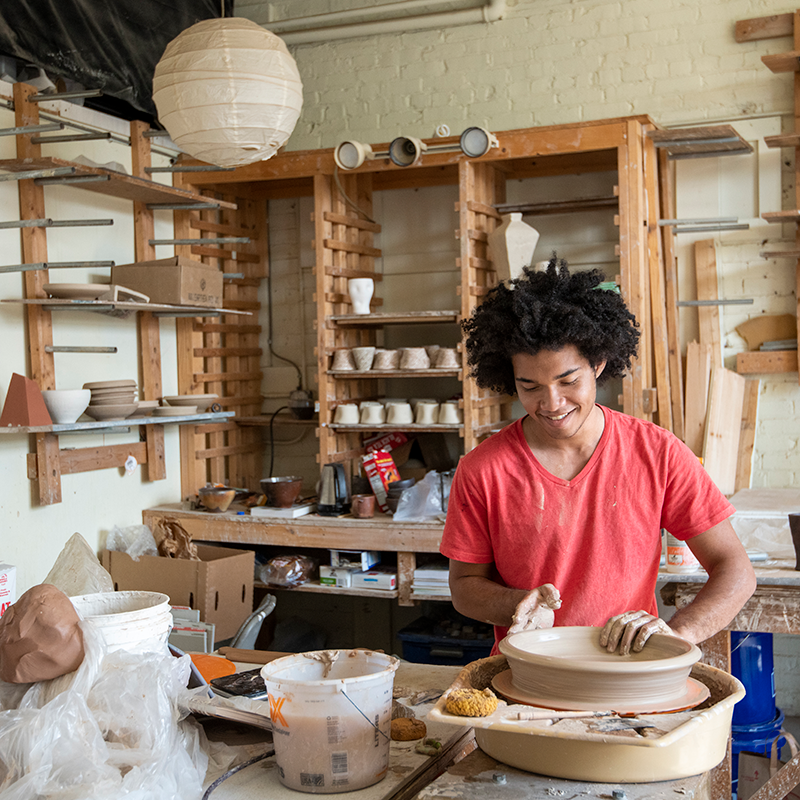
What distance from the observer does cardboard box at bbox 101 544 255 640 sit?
371 cm

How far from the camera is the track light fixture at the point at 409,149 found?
3.88 metres

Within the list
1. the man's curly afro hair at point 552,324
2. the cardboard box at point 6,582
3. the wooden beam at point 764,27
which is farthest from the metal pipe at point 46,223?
the wooden beam at point 764,27

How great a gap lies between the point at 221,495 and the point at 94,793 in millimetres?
2980

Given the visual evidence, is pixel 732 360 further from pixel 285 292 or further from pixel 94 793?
pixel 94 793

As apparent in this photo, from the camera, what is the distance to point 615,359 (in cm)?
204

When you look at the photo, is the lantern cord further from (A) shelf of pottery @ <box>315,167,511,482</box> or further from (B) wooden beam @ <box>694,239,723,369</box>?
(B) wooden beam @ <box>694,239,723,369</box>

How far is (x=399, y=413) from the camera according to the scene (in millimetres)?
4176

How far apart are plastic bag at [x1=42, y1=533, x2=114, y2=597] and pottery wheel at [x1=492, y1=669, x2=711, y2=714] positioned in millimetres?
1110

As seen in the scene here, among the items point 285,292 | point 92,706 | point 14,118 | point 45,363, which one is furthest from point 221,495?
point 92,706

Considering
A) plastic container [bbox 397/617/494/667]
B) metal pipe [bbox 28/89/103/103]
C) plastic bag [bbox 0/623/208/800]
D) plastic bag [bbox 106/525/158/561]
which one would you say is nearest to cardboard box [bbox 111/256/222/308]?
metal pipe [bbox 28/89/103/103]

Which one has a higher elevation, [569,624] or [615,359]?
[615,359]

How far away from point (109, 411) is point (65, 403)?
0.25 meters

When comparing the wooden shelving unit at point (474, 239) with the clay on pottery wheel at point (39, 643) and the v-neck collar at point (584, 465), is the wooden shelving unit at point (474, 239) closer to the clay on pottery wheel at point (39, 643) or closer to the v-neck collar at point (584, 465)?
the v-neck collar at point (584, 465)

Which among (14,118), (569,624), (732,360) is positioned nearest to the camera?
(569,624)
